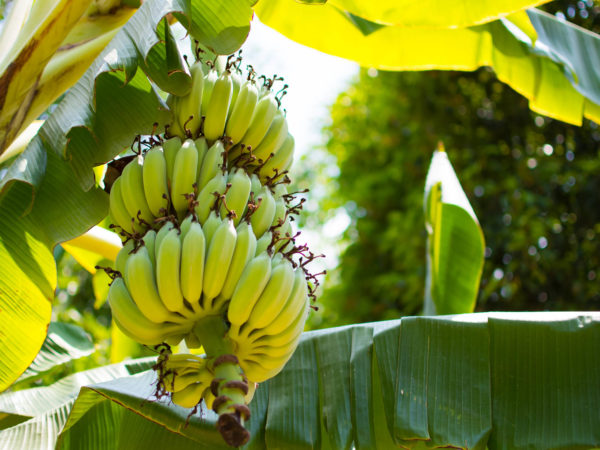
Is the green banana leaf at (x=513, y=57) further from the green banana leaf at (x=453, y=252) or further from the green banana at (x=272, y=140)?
the green banana at (x=272, y=140)

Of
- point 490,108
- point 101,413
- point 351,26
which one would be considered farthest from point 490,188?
point 101,413

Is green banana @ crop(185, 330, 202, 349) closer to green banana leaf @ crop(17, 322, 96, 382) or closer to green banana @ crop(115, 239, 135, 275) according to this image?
green banana @ crop(115, 239, 135, 275)

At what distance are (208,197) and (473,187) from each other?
12.9 ft

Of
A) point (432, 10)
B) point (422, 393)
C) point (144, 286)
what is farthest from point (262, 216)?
point (432, 10)

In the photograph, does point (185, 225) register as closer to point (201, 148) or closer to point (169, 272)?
point (169, 272)

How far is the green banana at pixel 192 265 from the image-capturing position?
1.05 metres

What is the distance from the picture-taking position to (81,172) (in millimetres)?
1207

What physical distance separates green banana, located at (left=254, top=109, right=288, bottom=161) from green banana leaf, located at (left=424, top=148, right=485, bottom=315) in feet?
2.72

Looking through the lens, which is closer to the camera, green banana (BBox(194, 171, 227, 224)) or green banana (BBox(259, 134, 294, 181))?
green banana (BBox(194, 171, 227, 224))

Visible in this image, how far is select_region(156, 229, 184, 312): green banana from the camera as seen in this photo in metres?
1.05

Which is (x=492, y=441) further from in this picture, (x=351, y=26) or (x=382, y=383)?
(x=351, y=26)

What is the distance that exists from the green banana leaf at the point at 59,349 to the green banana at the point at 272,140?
1062 millimetres

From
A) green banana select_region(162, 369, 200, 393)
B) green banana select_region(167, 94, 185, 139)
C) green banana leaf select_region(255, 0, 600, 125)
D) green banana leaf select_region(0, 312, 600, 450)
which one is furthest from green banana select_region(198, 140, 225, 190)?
green banana leaf select_region(255, 0, 600, 125)

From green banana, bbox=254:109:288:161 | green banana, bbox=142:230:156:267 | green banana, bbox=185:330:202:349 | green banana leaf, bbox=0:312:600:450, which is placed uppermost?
green banana, bbox=254:109:288:161
